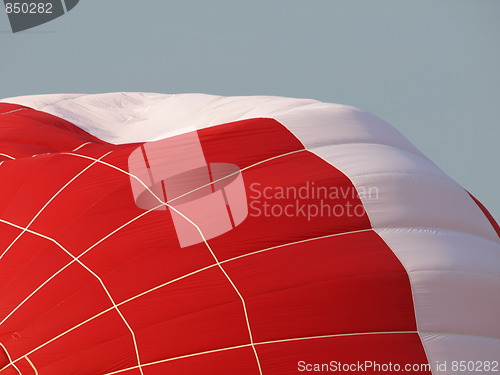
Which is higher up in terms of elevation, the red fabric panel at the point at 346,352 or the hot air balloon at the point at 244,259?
the hot air balloon at the point at 244,259

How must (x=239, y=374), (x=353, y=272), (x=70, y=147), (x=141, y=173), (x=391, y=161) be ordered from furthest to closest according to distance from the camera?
(x=70, y=147) < (x=391, y=161) < (x=141, y=173) < (x=353, y=272) < (x=239, y=374)

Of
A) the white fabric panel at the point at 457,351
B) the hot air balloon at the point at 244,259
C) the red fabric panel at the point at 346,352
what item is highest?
the hot air balloon at the point at 244,259

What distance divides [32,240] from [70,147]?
1329 mm

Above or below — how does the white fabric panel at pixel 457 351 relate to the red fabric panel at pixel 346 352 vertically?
below

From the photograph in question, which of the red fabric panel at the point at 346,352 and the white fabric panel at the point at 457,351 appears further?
the white fabric panel at the point at 457,351

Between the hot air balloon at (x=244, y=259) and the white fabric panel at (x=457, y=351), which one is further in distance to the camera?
the white fabric panel at (x=457, y=351)

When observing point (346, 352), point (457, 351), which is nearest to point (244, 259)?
point (346, 352)

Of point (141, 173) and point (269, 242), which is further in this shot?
point (141, 173)

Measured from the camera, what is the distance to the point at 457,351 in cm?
461

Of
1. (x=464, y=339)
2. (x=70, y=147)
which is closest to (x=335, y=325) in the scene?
(x=464, y=339)

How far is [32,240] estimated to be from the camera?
466cm

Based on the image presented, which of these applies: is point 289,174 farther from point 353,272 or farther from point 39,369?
point 39,369

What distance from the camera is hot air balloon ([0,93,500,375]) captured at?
4312mm

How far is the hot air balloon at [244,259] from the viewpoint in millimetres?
4312
